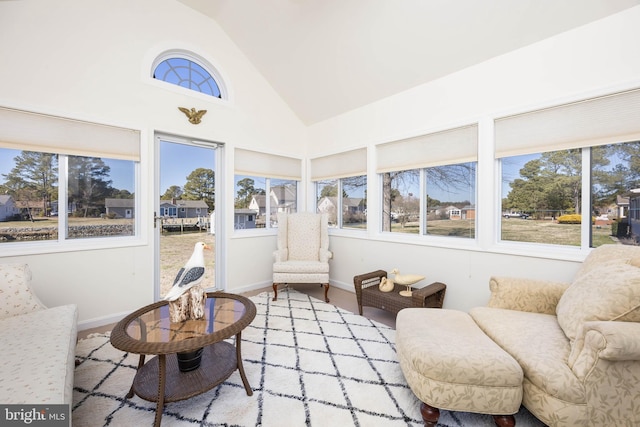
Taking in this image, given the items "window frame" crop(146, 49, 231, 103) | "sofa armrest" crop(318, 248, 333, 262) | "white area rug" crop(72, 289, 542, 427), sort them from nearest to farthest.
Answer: "white area rug" crop(72, 289, 542, 427), "window frame" crop(146, 49, 231, 103), "sofa armrest" crop(318, 248, 333, 262)

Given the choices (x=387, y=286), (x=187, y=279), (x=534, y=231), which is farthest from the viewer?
(x=387, y=286)

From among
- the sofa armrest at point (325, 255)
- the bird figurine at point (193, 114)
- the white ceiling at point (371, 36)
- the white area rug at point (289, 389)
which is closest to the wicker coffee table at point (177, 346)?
the white area rug at point (289, 389)

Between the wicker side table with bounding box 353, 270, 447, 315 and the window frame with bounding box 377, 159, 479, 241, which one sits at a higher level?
the window frame with bounding box 377, 159, 479, 241

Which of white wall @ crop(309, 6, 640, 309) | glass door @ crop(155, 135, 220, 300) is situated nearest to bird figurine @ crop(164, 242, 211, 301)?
glass door @ crop(155, 135, 220, 300)

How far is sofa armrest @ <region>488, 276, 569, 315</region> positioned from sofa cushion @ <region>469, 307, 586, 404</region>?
63mm

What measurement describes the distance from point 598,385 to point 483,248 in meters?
1.54

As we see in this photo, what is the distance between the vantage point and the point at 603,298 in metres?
1.37

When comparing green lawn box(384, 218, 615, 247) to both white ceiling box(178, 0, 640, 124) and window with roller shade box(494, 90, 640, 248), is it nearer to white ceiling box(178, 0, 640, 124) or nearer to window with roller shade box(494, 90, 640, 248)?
window with roller shade box(494, 90, 640, 248)

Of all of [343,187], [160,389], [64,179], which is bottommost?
[160,389]

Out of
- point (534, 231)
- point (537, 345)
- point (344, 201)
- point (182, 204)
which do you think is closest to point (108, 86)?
point (182, 204)

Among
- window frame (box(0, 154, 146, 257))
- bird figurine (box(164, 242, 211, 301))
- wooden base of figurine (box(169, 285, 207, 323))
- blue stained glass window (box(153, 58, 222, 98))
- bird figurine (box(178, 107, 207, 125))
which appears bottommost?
wooden base of figurine (box(169, 285, 207, 323))

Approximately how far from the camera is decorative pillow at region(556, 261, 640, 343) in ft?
4.20

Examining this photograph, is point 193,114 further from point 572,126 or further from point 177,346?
point 572,126

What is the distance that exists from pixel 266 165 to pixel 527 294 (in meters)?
3.53
